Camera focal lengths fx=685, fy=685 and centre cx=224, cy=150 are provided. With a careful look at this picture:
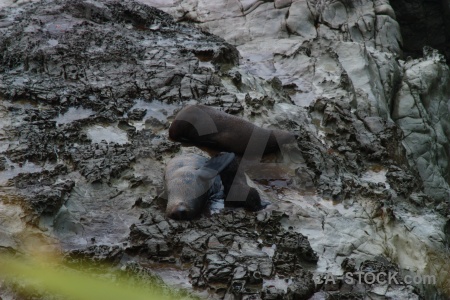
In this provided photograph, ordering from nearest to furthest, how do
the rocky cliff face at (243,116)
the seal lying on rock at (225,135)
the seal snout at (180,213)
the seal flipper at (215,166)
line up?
1. the rocky cliff face at (243,116)
2. the seal snout at (180,213)
3. the seal flipper at (215,166)
4. the seal lying on rock at (225,135)

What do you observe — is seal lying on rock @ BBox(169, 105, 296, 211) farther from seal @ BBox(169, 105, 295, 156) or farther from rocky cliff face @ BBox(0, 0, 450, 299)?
rocky cliff face @ BBox(0, 0, 450, 299)

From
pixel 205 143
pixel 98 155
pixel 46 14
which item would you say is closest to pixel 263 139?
pixel 205 143

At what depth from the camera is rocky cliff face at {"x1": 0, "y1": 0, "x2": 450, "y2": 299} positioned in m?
5.41

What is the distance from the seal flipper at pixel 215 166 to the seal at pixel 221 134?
106 cm

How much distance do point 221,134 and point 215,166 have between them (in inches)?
49.3

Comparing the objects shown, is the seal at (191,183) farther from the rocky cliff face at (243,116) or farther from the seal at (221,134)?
the seal at (221,134)

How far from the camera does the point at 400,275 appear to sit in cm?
545

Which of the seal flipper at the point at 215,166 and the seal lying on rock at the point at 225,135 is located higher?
the seal flipper at the point at 215,166

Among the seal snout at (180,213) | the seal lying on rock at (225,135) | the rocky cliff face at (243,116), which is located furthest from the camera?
the seal lying on rock at (225,135)

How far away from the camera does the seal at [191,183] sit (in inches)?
226

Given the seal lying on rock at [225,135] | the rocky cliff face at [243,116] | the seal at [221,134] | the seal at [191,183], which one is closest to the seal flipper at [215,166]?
the seal at [191,183]

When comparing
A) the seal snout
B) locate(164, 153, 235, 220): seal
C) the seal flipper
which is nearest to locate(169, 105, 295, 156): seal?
locate(164, 153, 235, 220): seal

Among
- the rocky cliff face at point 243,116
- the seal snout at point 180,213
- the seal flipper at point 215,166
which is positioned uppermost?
the seal flipper at point 215,166

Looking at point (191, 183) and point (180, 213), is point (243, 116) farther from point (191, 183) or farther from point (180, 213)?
point (180, 213)
